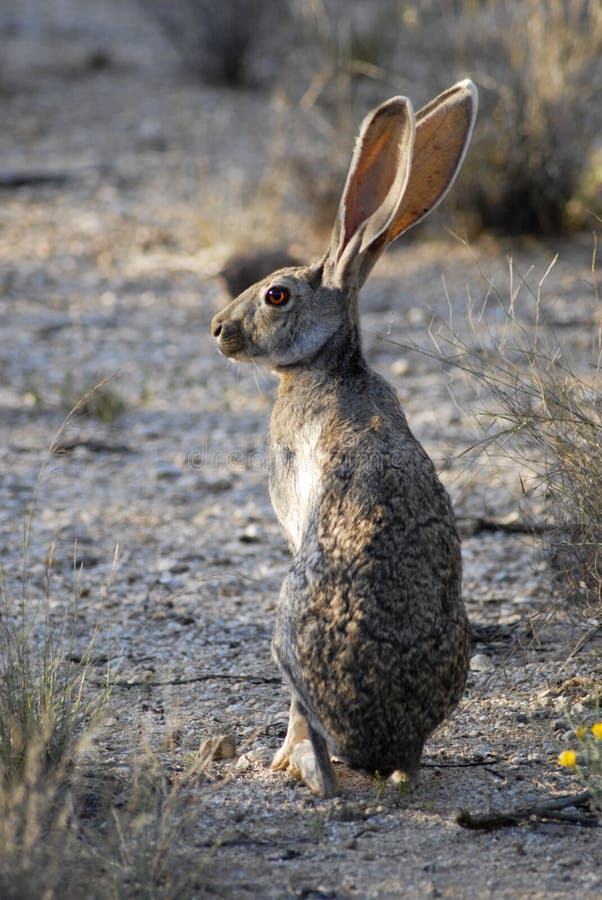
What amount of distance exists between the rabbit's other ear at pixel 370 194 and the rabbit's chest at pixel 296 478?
0.61 m

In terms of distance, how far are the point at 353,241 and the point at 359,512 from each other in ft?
3.54

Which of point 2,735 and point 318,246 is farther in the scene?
point 318,246

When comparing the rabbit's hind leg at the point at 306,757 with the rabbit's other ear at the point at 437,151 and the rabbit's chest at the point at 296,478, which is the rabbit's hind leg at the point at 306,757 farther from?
the rabbit's other ear at the point at 437,151

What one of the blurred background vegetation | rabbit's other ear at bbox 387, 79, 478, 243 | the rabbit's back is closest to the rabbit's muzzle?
rabbit's other ear at bbox 387, 79, 478, 243

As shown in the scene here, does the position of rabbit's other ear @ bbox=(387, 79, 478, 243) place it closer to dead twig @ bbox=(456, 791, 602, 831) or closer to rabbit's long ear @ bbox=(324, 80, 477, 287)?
rabbit's long ear @ bbox=(324, 80, 477, 287)

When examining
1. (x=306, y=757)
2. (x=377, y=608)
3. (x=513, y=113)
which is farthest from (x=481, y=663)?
(x=513, y=113)

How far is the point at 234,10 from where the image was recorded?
1720 cm

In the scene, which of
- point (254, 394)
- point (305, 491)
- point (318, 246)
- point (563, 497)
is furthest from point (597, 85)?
point (305, 491)

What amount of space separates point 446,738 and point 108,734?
1160 millimetres

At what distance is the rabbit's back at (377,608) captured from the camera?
147 inches

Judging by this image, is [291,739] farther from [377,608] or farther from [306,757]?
[377,608]

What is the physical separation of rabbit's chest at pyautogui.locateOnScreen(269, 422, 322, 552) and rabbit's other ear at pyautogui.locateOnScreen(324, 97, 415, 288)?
0.61m

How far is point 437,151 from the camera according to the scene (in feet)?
15.0

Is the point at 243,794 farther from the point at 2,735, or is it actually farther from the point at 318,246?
the point at 318,246
